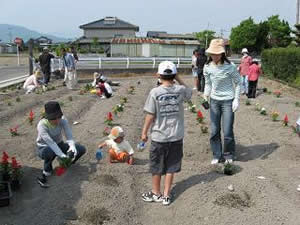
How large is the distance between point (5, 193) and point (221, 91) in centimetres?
318

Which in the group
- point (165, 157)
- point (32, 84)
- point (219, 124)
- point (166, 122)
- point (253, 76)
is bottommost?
point (32, 84)

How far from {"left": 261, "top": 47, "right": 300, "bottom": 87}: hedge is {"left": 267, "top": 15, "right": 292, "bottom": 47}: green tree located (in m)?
25.9

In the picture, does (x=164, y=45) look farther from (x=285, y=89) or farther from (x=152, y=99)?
(x=152, y=99)

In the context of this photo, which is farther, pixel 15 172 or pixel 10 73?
pixel 10 73

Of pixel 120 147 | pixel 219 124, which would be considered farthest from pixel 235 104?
pixel 120 147

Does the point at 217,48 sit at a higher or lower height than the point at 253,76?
higher

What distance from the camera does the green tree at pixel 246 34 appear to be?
4969 cm

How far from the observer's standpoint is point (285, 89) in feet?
54.1

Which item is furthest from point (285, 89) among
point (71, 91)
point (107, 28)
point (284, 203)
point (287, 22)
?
point (107, 28)

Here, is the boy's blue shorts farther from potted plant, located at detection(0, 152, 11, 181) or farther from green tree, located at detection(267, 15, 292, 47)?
green tree, located at detection(267, 15, 292, 47)

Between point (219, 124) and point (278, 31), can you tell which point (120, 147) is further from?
point (278, 31)

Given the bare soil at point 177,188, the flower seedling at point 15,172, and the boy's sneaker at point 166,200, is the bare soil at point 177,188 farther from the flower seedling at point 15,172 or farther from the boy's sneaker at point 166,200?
the flower seedling at point 15,172

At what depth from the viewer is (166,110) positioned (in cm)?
440

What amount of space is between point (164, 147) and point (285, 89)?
13.3 m
